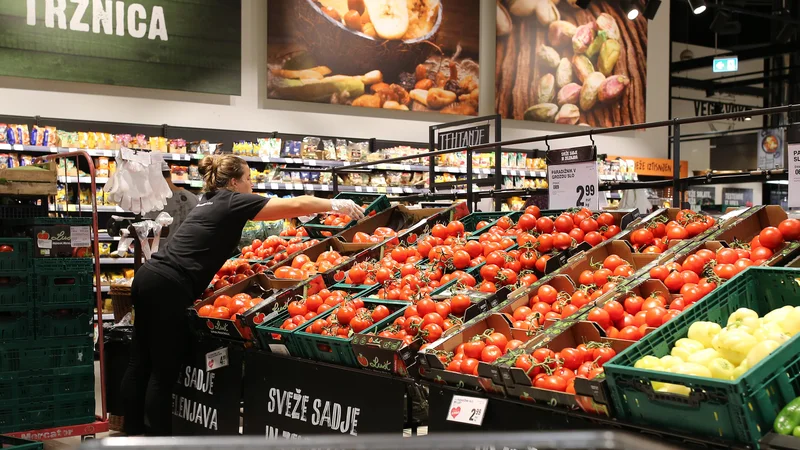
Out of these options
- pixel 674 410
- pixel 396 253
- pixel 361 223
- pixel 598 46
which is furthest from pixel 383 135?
pixel 674 410

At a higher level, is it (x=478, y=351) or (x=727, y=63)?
(x=727, y=63)

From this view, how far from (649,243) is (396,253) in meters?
1.22

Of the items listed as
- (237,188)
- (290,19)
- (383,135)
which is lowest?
(237,188)

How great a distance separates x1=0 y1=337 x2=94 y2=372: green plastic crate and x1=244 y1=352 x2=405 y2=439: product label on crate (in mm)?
1650

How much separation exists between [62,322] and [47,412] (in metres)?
0.52

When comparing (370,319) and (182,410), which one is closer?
(370,319)

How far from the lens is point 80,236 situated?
4.85 metres

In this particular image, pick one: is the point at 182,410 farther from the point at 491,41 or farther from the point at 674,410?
the point at 491,41

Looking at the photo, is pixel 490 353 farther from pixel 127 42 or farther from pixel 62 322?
pixel 127 42

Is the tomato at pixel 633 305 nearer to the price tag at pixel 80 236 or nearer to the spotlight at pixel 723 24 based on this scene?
the price tag at pixel 80 236

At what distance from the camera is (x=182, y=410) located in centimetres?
412

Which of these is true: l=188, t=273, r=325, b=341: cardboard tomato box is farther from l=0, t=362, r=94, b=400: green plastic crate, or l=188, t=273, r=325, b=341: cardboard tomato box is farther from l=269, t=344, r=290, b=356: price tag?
l=0, t=362, r=94, b=400: green plastic crate

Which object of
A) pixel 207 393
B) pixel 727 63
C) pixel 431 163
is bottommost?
pixel 207 393

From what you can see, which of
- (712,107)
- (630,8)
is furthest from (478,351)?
(712,107)
